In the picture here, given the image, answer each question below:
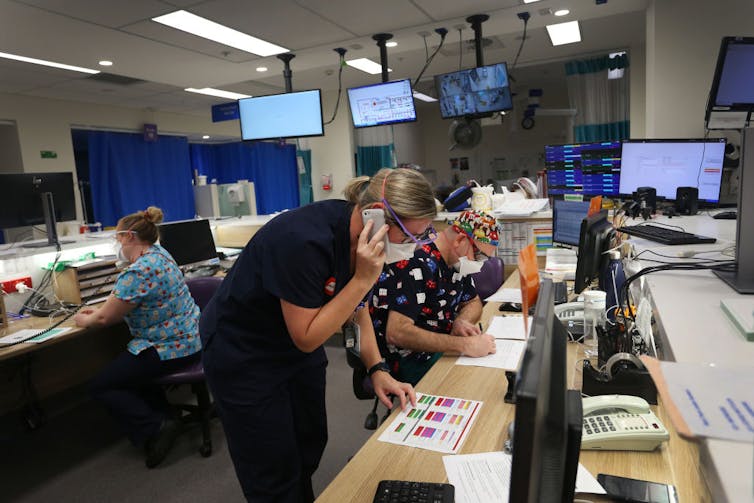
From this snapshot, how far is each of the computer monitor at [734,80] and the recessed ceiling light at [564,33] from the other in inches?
101

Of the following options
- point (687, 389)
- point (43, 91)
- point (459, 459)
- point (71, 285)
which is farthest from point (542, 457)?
point (43, 91)

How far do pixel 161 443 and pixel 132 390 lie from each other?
33 centimetres

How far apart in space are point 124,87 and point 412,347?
6.10 meters

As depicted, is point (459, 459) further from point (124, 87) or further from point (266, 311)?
point (124, 87)

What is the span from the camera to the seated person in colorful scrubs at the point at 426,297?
195 centimetres

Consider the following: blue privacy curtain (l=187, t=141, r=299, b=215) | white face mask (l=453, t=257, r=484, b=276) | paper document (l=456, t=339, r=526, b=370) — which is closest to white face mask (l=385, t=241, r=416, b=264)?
paper document (l=456, t=339, r=526, b=370)

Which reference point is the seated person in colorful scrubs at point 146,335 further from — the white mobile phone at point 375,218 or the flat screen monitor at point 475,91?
the flat screen monitor at point 475,91

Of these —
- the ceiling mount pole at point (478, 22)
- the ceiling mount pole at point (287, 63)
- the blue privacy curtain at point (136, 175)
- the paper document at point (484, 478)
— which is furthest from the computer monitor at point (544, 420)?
the blue privacy curtain at point (136, 175)

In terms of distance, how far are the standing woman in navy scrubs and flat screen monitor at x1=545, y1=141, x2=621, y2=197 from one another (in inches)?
90.2

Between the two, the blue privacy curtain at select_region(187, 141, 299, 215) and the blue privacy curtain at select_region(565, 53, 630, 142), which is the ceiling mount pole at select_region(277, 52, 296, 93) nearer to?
the blue privacy curtain at select_region(565, 53, 630, 142)

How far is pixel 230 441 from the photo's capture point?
1571 mm

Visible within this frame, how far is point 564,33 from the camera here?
211 inches

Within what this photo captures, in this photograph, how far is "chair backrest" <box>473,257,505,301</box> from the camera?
290 centimetres

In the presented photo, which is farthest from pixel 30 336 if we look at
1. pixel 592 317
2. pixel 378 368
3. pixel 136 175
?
pixel 136 175
